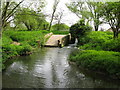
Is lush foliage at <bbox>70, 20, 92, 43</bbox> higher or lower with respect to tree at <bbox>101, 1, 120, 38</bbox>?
lower

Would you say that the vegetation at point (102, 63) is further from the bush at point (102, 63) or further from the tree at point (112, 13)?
the tree at point (112, 13)

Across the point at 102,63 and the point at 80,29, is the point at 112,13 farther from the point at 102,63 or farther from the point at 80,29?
the point at 102,63

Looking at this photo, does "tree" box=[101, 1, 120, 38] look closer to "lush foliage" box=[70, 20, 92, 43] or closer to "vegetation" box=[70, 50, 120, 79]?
"lush foliage" box=[70, 20, 92, 43]

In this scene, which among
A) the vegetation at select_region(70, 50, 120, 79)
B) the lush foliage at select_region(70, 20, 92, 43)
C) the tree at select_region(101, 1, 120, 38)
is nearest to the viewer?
the vegetation at select_region(70, 50, 120, 79)

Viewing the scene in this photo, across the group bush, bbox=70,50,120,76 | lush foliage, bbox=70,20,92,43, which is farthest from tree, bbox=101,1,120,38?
bush, bbox=70,50,120,76

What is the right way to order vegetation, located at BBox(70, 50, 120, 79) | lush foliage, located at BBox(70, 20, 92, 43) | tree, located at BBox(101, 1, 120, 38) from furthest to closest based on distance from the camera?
lush foliage, located at BBox(70, 20, 92, 43) < tree, located at BBox(101, 1, 120, 38) < vegetation, located at BBox(70, 50, 120, 79)

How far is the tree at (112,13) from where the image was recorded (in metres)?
12.0

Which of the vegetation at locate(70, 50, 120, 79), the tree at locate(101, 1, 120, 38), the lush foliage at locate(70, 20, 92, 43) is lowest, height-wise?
the vegetation at locate(70, 50, 120, 79)

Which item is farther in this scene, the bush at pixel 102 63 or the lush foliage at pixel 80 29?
the lush foliage at pixel 80 29

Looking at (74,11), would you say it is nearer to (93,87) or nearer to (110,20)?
(110,20)

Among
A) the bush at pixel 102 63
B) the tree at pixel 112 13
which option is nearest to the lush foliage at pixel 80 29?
the tree at pixel 112 13

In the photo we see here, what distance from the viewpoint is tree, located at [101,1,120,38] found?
1199 centimetres

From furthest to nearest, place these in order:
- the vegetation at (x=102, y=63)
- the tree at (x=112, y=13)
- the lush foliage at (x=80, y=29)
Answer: the lush foliage at (x=80, y=29)
the tree at (x=112, y=13)
the vegetation at (x=102, y=63)

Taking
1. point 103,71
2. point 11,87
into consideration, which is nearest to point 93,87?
point 103,71
